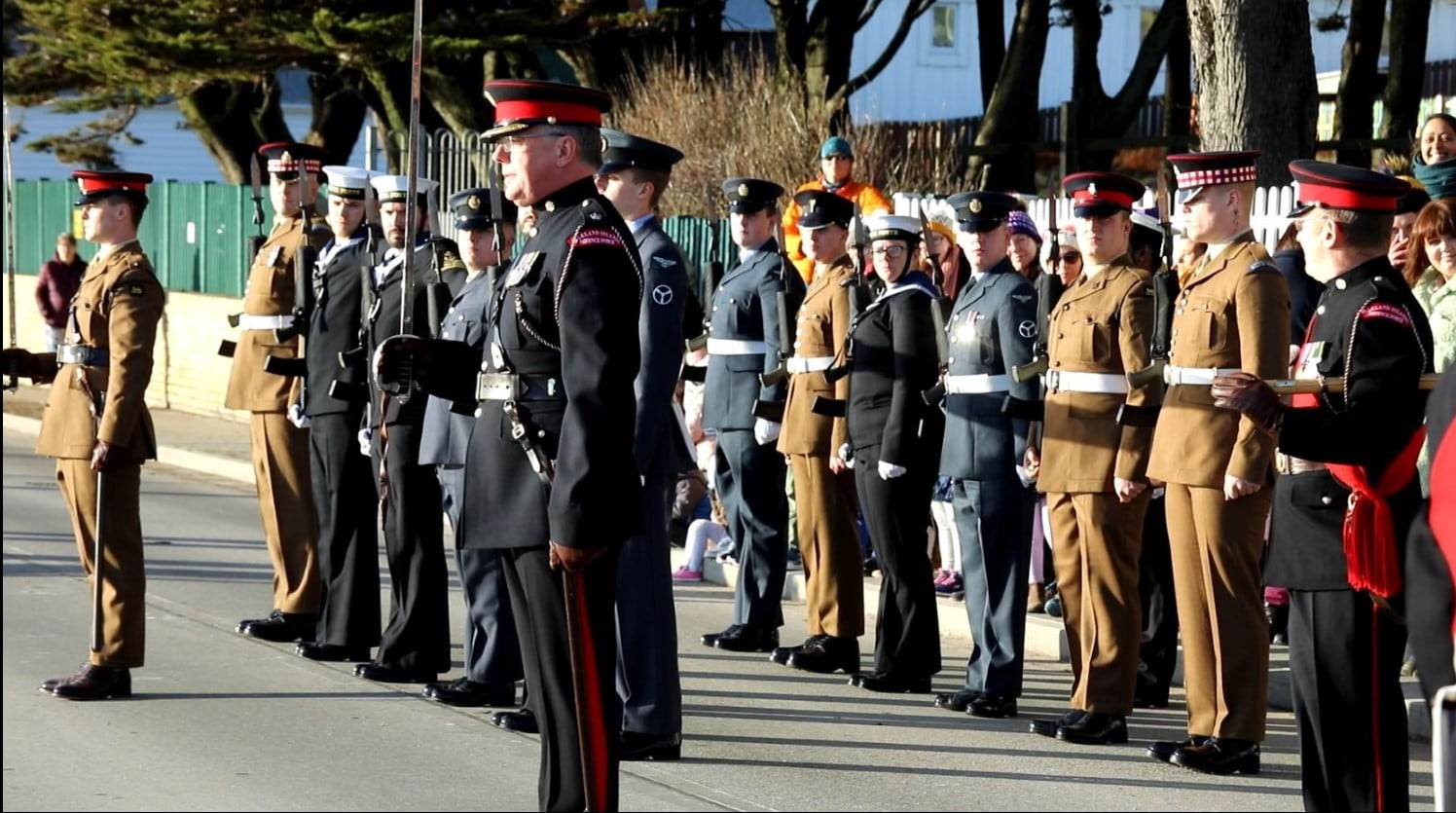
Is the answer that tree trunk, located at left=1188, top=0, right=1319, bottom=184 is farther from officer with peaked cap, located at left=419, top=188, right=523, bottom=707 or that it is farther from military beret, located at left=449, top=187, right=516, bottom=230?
officer with peaked cap, located at left=419, top=188, right=523, bottom=707

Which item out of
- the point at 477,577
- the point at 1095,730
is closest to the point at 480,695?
the point at 477,577

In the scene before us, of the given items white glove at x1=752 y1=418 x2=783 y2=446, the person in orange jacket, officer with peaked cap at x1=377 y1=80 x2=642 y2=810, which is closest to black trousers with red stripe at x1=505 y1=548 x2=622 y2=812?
officer with peaked cap at x1=377 y1=80 x2=642 y2=810

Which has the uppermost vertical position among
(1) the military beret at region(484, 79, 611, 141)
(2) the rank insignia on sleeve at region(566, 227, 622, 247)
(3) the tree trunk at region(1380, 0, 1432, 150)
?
(3) the tree trunk at region(1380, 0, 1432, 150)

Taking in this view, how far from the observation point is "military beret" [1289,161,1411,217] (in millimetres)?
6512

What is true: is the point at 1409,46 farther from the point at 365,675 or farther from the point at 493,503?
the point at 493,503

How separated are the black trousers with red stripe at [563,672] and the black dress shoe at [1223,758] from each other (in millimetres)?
2224

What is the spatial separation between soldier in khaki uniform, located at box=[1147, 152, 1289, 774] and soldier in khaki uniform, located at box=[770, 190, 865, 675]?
7.21ft

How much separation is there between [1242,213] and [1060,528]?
56.6 inches

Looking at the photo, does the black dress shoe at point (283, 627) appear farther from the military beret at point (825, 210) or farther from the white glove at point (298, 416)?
the military beret at point (825, 210)

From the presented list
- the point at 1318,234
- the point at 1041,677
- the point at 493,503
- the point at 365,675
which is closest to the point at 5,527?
the point at 365,675

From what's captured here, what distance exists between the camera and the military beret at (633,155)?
8.37 m

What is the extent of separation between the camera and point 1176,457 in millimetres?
7441

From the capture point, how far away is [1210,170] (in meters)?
7.34

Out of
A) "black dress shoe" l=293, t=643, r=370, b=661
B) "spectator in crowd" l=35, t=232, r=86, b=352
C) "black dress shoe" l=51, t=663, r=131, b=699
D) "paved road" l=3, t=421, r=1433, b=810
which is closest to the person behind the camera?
"paved road" l=3, t=421, r=1433, b=810
